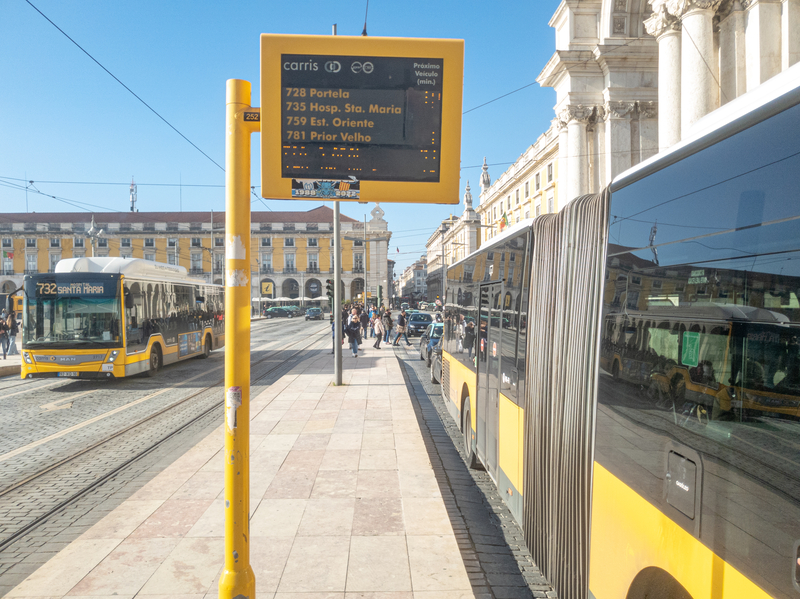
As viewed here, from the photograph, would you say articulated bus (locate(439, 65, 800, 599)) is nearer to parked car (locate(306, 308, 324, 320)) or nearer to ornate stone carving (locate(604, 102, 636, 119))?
ornate stone carving (locate(604, 102, 636, 119))

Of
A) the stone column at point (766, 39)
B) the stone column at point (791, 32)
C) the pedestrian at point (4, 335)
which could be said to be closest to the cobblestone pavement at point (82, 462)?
the pedestrian at point (4, 335)

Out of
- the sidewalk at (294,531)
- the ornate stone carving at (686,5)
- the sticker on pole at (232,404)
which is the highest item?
the ornate stone carving at (686,5)

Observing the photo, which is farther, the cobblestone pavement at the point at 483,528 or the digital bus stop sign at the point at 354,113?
the cobblestone pavement at the point at 483,528

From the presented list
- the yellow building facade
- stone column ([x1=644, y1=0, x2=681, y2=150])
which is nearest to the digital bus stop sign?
stone column ([x1=644, y1=0, x2=681, y2=150])

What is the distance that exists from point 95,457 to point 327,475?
3.58 m

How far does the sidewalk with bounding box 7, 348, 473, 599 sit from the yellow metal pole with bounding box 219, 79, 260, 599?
1097 mm

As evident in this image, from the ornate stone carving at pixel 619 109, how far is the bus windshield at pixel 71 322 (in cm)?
2011

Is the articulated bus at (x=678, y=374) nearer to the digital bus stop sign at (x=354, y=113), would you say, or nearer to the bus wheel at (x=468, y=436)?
the digital bus stop sign at (x=354, y=113)

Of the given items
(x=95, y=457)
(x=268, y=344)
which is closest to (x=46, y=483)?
(x=95, y=457)

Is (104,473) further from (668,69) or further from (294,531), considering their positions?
(668,69)

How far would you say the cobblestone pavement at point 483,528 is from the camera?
4441 mm

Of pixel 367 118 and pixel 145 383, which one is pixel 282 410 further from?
pixel 367 118

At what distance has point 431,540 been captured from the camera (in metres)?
4.73

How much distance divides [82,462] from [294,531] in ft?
14.0
